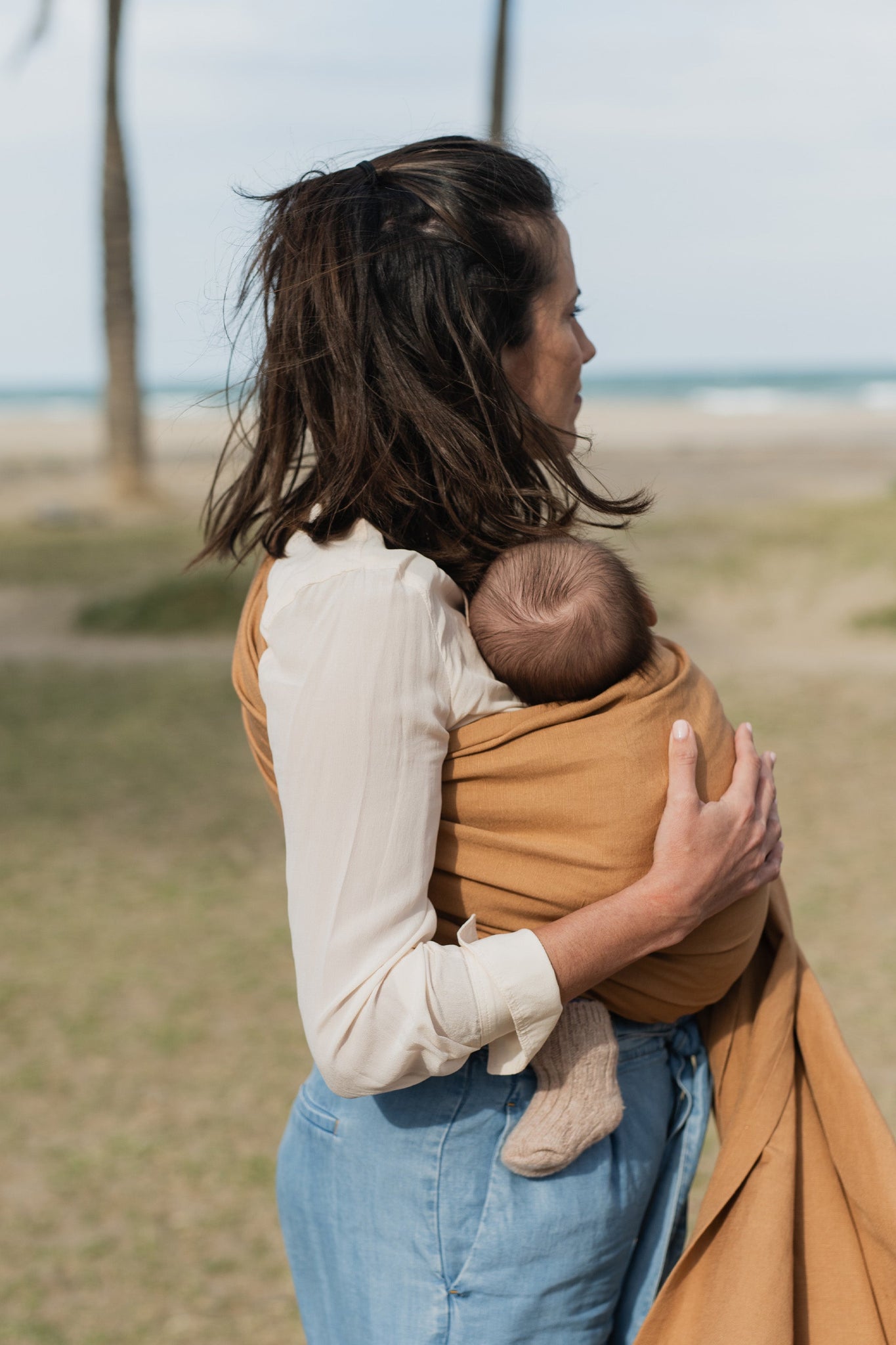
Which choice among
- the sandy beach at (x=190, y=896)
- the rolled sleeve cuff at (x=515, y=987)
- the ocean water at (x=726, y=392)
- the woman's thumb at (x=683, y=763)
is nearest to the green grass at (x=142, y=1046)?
the sandy beach at (x=190, y=896)

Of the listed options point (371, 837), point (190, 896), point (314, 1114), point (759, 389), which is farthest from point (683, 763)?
point (759, 389)

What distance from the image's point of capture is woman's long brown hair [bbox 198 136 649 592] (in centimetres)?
116

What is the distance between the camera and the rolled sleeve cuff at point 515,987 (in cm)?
108

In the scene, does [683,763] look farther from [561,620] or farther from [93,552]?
[93,552]

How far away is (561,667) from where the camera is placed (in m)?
1.19

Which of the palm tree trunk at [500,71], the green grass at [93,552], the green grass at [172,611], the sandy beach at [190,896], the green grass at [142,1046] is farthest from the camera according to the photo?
the green grass at [93,552]

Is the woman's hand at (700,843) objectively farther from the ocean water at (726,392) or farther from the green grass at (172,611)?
the ocean water at (726,392)

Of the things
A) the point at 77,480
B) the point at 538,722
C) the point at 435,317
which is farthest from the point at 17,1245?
the point at 77,480

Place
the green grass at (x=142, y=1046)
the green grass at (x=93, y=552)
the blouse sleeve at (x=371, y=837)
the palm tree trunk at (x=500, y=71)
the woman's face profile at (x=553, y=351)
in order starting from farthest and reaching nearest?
the green grass at (x=93, y=552), the palm tree trunk at (x=500, y=71), the green grass at (x=142, y=1046), the woman's face profile at (x=553, y=351), the blouse sleeve at (x=371, y=837)

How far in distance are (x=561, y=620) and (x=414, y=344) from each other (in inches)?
11.7

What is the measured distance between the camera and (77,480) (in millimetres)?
20391

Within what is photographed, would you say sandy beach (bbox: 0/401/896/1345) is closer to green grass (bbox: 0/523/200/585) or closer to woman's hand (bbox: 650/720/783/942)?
green grass (bbox: 0/523/200/585)

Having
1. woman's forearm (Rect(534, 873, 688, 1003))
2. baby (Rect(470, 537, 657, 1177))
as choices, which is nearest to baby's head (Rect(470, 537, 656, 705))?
baby (Rect(470, 537, 657, 1177))

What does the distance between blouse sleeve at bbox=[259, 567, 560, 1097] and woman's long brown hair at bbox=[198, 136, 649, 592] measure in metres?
0.15
